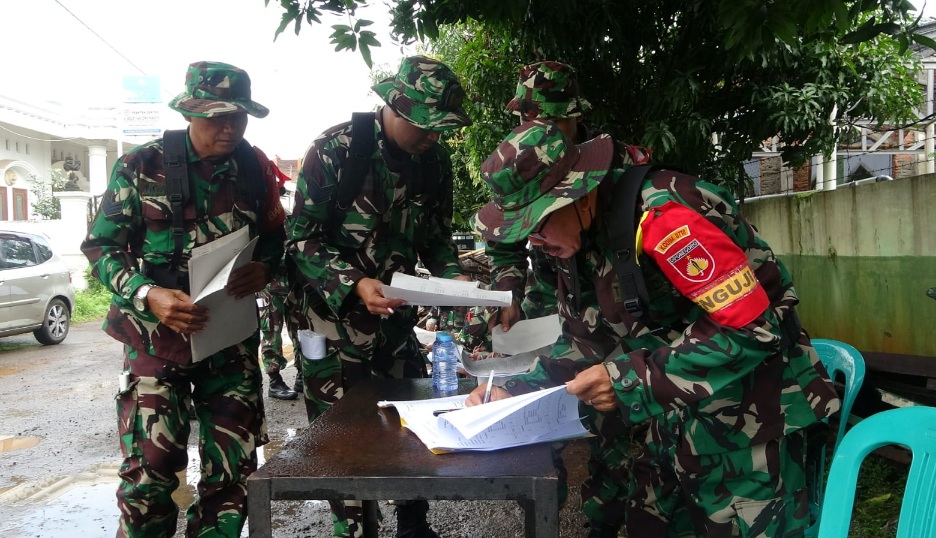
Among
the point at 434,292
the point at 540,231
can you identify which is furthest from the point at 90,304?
the point at 540,231

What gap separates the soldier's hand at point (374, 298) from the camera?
2184 millimetres

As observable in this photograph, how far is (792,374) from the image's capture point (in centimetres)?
161

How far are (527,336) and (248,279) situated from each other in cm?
100

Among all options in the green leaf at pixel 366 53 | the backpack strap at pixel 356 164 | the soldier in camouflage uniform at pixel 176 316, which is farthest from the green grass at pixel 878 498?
the green leaf at pixel 366 53

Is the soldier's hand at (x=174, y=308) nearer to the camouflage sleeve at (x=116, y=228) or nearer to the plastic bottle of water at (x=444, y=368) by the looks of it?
the camouflage sleeve at (x=116, y=228)

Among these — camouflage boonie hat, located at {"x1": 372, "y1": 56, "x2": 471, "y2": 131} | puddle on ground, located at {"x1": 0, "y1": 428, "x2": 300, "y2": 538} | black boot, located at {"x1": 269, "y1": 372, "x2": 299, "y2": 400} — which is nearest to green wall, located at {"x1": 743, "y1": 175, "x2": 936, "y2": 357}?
camouflage boonie hat, located at {"x1": 372, "y1": 56, "x2": 471, "y2": 131}

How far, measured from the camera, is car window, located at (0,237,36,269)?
28.8 feet

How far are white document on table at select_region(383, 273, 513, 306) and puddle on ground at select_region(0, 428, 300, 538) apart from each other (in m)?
1.63

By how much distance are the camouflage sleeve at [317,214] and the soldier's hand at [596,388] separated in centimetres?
104

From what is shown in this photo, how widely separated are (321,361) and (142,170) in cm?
89

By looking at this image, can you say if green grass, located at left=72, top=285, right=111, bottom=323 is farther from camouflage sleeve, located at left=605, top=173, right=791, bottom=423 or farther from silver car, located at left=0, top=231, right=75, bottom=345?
camouflage sleeve, located at left=605, top=173, right=791, bottom=423

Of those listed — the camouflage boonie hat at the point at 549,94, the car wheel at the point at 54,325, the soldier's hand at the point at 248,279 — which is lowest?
the car wheel at the point at 54,325

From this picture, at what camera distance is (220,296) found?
2311 mm

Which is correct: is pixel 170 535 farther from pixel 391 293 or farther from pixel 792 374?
pixel 792 374
